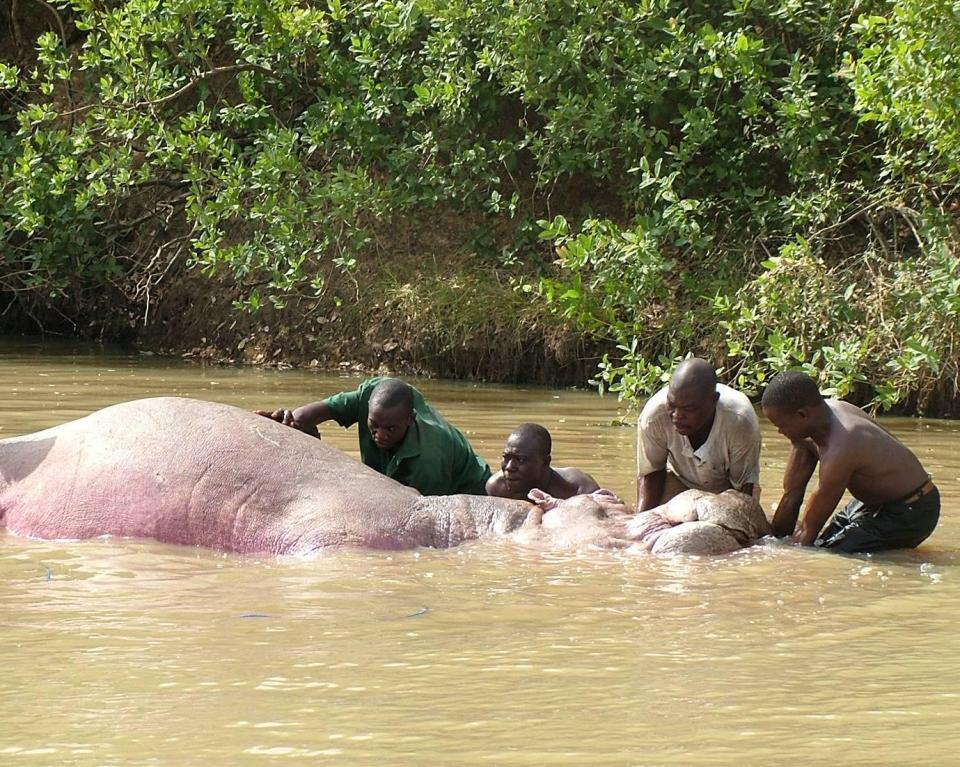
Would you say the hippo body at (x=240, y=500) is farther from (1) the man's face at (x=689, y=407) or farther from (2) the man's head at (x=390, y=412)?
(1) the man's face at (x=689, y=407)

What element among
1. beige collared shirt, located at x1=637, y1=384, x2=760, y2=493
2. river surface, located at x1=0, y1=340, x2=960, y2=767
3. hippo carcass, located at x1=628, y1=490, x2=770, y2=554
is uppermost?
beige collared shirt, located at x1=637, y1=384, x2=760, y2=493

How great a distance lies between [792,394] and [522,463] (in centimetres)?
128

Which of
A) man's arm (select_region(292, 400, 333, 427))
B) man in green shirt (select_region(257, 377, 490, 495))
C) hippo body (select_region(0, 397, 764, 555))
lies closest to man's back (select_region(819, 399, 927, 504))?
hippo body (select_region(0, 397, 764, 555))

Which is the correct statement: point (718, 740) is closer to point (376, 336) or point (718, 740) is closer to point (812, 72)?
point (812, 72)

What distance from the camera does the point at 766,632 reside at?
470 cm

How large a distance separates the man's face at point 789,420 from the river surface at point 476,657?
46 centimetres

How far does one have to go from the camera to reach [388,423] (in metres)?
6.73

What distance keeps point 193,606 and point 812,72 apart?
25.5 feet

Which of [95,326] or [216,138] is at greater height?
[216,138]

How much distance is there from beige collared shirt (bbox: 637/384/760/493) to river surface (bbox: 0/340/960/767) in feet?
2.14

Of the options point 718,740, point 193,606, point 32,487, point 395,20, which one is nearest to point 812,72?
point 395,20

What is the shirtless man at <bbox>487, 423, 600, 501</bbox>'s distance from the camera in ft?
22.3

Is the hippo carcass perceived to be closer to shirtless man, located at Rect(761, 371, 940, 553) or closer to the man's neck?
shirtless man, located at Rect(761, 371, 940, 553)

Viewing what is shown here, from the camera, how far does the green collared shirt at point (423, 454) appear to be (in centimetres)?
689
